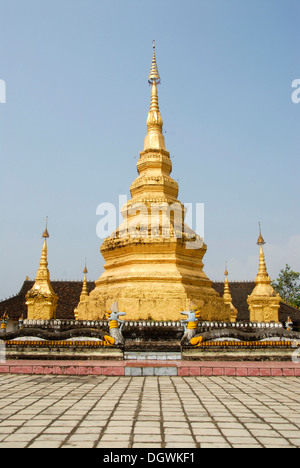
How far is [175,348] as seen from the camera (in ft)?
33.8

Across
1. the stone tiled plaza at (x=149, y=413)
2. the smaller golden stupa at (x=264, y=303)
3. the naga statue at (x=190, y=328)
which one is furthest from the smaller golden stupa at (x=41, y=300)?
the stone tiled plaza at (x=149, y=413)

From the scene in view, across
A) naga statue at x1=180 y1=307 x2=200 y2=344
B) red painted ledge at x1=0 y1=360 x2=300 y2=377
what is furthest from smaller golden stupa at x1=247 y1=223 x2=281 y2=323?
red painted ledge at x1=0 y1=360 x2=300 y2=377

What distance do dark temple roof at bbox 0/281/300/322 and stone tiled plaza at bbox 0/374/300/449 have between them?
20475mm

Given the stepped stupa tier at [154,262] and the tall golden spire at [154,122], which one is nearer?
the stepped stupa tier at [154,262]

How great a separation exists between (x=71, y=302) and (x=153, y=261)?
638 inches

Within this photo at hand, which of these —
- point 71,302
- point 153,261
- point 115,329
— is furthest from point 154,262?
point 71,302

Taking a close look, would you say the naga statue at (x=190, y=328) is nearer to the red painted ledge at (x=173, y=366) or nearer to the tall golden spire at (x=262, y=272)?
the red painted ledge at (x=173, y=366)

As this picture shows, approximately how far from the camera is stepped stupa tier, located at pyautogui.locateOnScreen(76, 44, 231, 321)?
1338cm

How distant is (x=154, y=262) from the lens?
574 inches

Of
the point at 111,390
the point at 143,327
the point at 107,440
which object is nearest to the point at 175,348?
the point at 143,327

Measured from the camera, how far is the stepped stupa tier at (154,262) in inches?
527

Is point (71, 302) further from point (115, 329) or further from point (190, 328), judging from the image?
point (190, 328)

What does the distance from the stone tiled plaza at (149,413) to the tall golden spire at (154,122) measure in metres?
12.3
